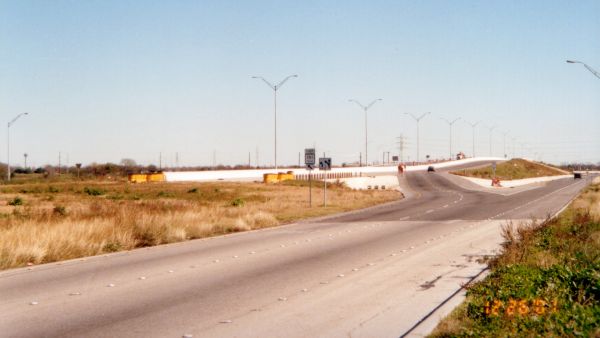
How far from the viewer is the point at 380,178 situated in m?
80.1

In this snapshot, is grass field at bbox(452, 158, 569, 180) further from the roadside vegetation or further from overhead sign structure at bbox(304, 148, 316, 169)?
the roadside vegetation

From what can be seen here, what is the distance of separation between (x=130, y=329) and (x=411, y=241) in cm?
1351

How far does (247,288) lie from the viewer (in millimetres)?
12672

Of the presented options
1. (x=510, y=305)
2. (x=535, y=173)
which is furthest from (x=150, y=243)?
(x=535, y=173)

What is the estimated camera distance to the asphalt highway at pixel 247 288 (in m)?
9.53

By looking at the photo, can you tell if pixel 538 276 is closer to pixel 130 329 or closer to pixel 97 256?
pixel 130 329
